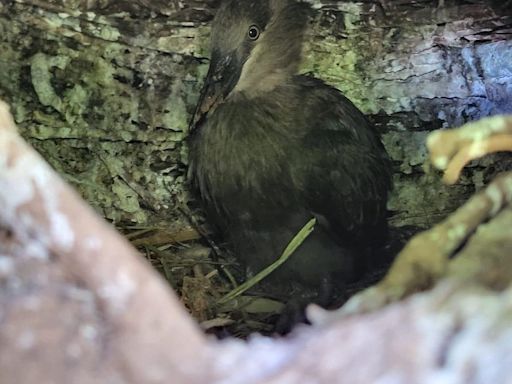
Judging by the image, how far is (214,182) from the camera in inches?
81.2

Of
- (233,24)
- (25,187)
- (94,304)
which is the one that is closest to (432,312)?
(94,304)

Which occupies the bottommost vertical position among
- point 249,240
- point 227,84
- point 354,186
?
point 249,240

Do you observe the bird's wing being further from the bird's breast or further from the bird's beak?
the bird's beak

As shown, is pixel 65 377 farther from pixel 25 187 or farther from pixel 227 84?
pixel 227 84

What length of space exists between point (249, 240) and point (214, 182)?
155 mm

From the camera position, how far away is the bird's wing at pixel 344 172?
78.4 inches

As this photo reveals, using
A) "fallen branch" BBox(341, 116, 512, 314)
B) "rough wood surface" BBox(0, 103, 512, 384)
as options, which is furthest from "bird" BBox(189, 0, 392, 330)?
"rough wood surface" BBox(0, 103, 512, 384)

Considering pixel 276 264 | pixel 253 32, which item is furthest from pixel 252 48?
pixel 276 264

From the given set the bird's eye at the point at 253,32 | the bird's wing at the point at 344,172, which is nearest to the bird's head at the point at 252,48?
the bird's eye at the point at 253,32

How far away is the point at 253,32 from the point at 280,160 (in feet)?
1.11

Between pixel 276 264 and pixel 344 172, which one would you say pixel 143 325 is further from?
→ pixel 344 172

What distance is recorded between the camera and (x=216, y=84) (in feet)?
6.60

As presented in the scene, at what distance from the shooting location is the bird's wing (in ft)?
6.53

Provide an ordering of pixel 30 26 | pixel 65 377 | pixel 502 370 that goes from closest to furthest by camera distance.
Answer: pixel 502 370
pixel 65 377
pixel 30 26
